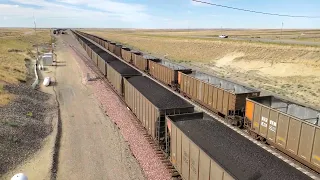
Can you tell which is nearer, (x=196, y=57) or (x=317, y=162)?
(x=317, y=162)

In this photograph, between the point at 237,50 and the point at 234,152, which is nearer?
the point at 234,152

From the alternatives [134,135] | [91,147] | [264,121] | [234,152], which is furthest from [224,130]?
[91,147]

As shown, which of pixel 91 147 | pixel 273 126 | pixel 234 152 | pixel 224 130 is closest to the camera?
pixel 234 152

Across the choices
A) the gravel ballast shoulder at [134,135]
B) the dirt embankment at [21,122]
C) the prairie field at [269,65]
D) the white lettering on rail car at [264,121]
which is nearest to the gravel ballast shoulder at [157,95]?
the gravel ballast shoulder at [134,135]

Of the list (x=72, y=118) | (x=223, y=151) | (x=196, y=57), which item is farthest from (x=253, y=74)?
(x=223, y=151)

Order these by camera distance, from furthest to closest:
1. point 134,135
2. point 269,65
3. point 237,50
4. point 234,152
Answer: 1. point 237,50
2. point 269,65
3. point 134,135
4. point 234,152

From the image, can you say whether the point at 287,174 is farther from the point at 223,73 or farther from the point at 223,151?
the point at 223,73

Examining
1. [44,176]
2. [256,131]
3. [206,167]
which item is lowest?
[44,176]

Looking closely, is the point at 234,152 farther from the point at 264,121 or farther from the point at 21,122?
the point at 21,122
